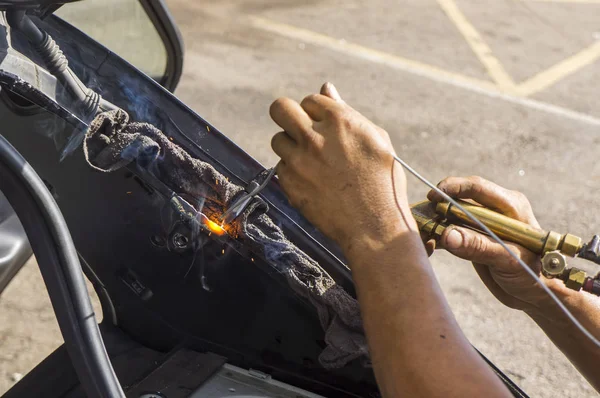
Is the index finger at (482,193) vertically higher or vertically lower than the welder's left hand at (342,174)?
higher

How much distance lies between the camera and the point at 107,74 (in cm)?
160

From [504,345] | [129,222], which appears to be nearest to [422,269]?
[129,222]

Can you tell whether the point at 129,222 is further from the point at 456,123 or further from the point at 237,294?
the point at 456,123

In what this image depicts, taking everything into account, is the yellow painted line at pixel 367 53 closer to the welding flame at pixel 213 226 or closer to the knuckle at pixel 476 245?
the knuckle at pixel 476 245

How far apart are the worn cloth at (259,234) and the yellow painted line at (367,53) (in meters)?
4.54

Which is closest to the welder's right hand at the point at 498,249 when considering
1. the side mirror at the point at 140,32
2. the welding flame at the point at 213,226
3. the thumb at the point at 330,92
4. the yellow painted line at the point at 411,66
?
the thumb at the point at 330,92

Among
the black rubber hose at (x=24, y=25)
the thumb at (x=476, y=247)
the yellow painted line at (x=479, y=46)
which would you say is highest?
the yellow painted line at (x=479, y=46)

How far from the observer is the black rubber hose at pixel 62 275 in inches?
46.5

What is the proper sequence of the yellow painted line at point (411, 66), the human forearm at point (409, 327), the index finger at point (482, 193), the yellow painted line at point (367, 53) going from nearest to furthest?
the human forearm at point (409, 327) → the index finger at point (482, 193) → the yellow painted line at point (411, 66) → the yellow painted line at point (367, 53)

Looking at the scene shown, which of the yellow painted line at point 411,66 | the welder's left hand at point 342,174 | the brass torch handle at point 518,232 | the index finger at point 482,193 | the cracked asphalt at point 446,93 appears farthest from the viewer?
the yellow painted line at point 411,66

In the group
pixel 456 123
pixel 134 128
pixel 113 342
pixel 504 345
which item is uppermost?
pixel 456 123

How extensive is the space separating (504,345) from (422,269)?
2.17m

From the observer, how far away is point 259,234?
56.6 inches

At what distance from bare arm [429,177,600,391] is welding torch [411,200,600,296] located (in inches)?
1.2
